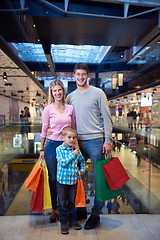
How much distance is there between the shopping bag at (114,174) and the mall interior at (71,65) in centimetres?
42

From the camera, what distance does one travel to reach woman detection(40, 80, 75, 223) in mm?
2016

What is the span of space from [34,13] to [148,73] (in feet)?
31.1

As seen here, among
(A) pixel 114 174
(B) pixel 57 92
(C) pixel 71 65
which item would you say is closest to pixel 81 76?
(B) pixel 57 92

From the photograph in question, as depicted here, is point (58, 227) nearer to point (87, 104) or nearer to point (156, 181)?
point (87, 104)

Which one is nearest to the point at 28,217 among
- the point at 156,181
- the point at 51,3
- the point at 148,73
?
the point at 156,181

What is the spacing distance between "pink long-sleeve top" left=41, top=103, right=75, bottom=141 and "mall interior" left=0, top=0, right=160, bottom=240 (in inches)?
34.6

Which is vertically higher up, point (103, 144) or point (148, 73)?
point (148, 73)

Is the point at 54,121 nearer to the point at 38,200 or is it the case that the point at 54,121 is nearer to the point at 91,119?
the point at 91,119

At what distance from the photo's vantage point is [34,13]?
632 cm

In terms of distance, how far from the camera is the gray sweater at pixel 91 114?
2062mm

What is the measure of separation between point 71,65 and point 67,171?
25.7 ft

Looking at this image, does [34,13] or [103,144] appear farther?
[34,13]

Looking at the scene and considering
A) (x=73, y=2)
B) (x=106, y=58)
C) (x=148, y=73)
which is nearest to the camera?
(x=73, y=2)

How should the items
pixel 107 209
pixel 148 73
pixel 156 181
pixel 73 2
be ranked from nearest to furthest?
pixel 107 209 < pixel 156 181 < pixel 73 2 < pixel 148 73
